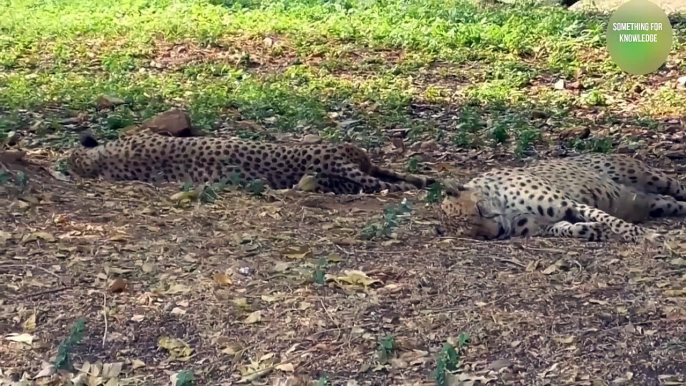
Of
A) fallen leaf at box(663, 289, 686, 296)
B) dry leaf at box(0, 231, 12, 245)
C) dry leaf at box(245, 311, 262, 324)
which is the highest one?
fallen leaf at box(663, 289, 686, 296)

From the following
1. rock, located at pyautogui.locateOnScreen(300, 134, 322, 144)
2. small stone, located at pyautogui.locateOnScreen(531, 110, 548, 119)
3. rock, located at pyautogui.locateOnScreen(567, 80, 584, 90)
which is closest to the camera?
rock, located at pyautogui.locateOnScreen(300, 134, 322, 144)

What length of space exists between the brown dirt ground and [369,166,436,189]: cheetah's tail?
0.96 m

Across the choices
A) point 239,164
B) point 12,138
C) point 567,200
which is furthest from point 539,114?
point 12,138

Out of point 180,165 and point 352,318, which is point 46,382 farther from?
point 180,165

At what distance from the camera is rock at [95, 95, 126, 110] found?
28.8ft

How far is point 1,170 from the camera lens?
251 inches

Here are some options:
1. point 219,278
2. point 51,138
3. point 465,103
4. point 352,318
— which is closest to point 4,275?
point 219,278

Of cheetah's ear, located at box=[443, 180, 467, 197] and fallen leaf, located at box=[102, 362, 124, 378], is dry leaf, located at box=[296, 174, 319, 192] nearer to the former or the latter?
cheetah's ear, located at box=[443, 180, 467, 197]

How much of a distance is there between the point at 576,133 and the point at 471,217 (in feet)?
9.20

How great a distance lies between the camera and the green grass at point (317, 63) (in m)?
8.63

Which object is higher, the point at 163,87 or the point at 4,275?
the point at 4,275

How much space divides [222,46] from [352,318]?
698 cm

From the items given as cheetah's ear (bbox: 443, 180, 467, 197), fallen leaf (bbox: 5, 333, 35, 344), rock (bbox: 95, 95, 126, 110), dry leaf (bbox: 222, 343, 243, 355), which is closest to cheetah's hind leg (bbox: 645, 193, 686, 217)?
cheetah's ear (bbox: 443, 180, 467, 197)

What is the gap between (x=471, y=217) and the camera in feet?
17.7
